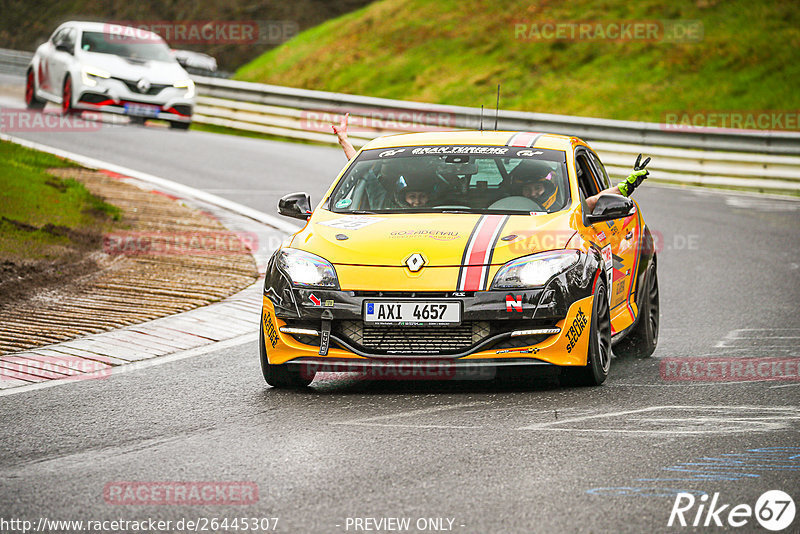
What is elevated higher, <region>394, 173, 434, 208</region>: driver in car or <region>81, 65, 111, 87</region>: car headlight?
<region>394, 173, 434, 208</region>: driver in car

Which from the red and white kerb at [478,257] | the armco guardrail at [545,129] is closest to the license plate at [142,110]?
the armco guardrail at [545,129]

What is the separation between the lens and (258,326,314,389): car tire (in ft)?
24.5

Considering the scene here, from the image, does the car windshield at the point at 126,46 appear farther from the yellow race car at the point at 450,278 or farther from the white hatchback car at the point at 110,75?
the yellow race car at the point at 450,278

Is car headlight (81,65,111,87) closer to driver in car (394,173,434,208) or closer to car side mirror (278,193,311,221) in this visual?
car side mirror (278,193,311,221)

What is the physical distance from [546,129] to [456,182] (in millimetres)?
14664

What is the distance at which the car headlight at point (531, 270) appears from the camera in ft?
23.2

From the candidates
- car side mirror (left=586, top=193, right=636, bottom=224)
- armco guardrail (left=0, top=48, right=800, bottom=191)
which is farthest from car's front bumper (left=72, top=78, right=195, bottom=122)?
car side mirror (left=586, top=193, right=636, bottom=224)

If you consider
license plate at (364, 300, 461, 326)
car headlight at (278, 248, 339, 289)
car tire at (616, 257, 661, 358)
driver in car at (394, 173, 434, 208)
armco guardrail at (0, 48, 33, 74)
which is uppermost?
driver in car at (394, 173, 434, 208)

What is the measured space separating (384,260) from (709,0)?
25.3 metres

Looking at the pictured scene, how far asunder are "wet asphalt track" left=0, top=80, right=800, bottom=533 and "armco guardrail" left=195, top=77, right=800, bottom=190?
11616 millimetres

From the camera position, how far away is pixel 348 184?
8.47 meters

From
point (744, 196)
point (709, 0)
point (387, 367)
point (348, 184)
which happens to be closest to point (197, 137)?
point (744, 196)

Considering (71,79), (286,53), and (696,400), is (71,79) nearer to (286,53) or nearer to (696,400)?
(286,53)

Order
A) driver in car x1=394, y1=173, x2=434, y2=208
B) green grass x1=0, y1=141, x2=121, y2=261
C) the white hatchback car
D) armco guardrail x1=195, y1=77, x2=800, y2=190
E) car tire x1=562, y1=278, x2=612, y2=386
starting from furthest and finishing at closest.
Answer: the white hatchback car
armco guardrail x1=195, y1=77, x2=800, y2=190
green grass x1=0, y1=141, x2=121, y2=261
driver in car x1=394, y1=173, x2=434, y2=208
car tire x1=562, y1=278, x2=612, y2=386
